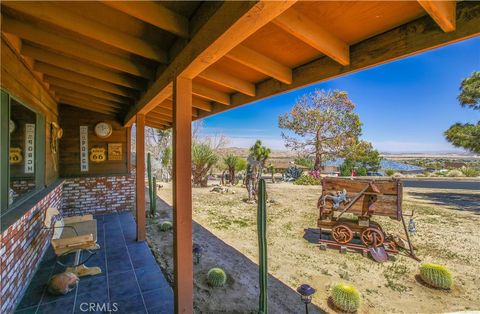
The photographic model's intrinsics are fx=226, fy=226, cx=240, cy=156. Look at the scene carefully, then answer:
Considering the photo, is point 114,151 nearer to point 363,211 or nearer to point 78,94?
point 78,94

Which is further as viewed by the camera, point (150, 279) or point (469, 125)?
point (469, 125)

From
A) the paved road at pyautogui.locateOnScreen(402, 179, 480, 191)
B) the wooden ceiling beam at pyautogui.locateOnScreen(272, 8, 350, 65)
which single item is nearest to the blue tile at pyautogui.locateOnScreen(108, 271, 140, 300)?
the wooden ceiling beam at pyautogui.locateOnScreen(272, 8, 350, 65)

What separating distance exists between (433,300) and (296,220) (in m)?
3.66

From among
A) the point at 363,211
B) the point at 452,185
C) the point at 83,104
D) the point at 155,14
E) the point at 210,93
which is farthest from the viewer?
the point at 452,185

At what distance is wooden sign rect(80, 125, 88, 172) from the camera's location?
539cm

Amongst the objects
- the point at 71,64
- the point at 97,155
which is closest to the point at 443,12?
the point at 71,64

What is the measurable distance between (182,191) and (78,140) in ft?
15.9

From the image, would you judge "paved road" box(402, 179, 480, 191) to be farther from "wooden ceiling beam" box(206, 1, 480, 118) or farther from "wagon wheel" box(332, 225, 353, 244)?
"wooden ceiling beam" box(206, 1, 480, 118)

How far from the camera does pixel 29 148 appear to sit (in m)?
3.12

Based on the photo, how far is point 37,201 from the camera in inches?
114

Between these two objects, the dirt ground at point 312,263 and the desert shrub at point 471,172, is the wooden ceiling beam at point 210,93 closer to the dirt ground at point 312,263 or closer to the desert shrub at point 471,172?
the dirt ground at point 312,263

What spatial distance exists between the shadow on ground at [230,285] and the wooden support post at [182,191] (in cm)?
81

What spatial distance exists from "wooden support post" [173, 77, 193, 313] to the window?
1565mm

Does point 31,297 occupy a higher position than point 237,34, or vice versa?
point 237,34
